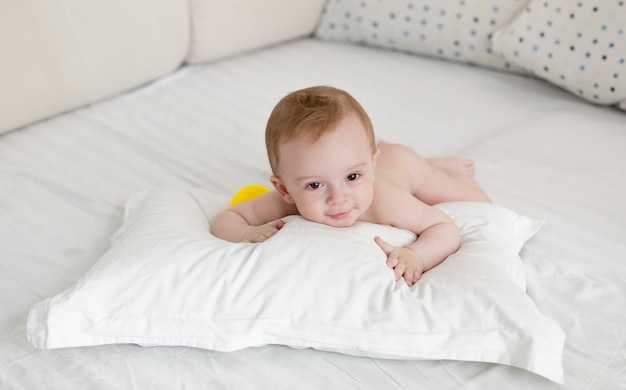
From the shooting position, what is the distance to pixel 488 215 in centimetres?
116

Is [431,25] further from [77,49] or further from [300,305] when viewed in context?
[300,305]

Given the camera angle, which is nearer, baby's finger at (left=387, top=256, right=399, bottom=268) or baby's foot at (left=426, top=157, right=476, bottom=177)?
baby's finger at (left=387, top=256, right=399, bottom=268)

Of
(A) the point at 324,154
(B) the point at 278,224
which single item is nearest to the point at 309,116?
(A) the point at 324,154

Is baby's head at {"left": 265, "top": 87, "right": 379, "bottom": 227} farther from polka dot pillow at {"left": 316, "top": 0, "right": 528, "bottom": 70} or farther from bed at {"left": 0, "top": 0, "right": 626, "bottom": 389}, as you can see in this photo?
polka dot pillow at {"left": 316, "top": 0, "right": 528, "bottom": 70}

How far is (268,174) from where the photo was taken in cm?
144

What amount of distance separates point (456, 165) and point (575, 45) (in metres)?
0.55

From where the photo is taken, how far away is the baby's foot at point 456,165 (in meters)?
A: 1.36

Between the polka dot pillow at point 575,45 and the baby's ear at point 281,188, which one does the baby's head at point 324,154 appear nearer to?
the baby's ear at point 281,188

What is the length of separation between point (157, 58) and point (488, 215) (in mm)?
990

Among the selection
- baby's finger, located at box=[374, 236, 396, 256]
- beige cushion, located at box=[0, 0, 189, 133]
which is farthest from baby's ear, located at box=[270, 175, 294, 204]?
beige cushion, located at box=[0, 0, 189, 133]

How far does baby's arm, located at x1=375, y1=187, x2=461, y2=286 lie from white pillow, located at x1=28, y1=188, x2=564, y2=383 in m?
0.03

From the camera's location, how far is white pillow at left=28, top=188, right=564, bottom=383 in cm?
92

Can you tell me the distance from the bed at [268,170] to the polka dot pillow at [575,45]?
0.05ft

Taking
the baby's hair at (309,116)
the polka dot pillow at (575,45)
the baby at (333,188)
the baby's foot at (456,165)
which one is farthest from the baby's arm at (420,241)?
the polka dot pillow at (575,45)
